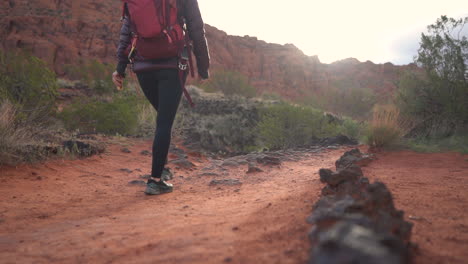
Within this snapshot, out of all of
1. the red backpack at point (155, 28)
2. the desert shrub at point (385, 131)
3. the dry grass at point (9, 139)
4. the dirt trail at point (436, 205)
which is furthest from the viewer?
the desert shrub at point (385, 131)

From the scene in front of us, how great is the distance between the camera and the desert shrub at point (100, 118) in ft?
23.0

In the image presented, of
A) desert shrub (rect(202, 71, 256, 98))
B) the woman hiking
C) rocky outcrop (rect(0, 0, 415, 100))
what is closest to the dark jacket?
the woman hiking

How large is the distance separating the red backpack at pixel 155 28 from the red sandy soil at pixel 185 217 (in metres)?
1.30

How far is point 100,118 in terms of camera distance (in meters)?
7.24

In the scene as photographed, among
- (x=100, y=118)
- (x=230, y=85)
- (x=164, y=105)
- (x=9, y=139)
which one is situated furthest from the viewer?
(x=230, y=85)

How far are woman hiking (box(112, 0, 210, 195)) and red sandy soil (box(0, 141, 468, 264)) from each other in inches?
25.1

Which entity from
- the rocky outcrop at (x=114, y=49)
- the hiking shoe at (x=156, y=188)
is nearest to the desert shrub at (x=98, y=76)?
the rocky outcrop at (x=114, y=49)

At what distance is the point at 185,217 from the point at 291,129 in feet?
23.6

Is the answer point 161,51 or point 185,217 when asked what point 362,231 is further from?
point 161,51

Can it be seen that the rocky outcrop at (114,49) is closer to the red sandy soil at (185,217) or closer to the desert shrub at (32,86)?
the desert shrub at (32,86)

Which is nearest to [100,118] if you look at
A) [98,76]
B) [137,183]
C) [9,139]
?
[9,139]

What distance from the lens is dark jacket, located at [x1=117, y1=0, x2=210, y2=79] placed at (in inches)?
112

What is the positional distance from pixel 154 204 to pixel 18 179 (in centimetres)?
193

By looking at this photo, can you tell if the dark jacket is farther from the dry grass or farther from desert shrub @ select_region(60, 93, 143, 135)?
desert shrub @ select_region(60, 93, 143, 135)
